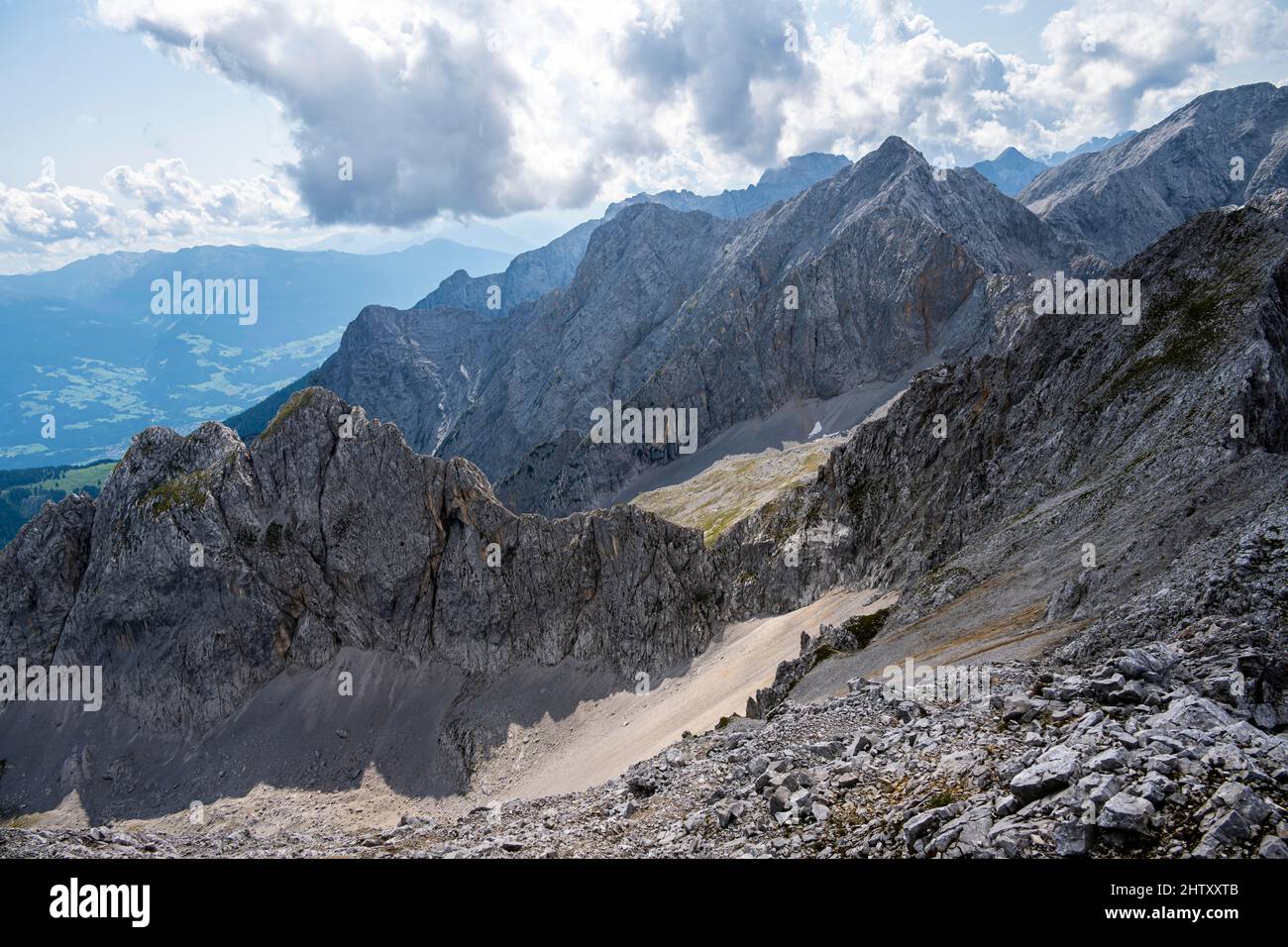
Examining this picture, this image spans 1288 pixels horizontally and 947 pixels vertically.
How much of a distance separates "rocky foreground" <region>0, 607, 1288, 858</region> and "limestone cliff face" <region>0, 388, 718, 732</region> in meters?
66.2

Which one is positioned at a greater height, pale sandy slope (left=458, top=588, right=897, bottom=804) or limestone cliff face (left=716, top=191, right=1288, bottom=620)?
limestone cliff face (left=716, top=191, right=1288, bottom=620)

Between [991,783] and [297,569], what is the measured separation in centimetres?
10095

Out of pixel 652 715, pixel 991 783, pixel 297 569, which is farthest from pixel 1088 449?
pixel 297 569

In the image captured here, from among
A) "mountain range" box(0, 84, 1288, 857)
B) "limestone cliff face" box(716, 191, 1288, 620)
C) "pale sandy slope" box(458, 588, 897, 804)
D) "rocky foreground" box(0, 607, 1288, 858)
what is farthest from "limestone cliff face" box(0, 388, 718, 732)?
"rocky foreground" box(0, 607, 1288, 858)

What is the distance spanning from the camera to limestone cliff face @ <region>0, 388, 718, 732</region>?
9531 centimetres

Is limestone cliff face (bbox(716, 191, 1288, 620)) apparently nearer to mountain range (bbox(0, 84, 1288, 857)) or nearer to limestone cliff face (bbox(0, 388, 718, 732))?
mountain range (bbox(0, 84, 1288, 857))

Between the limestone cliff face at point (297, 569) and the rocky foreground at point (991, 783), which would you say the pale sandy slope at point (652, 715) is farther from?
the rocky foreground at point (991, 783)

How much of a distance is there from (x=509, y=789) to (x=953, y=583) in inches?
2004

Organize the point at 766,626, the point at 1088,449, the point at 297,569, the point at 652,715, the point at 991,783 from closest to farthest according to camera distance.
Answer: the point at 991,783 → the point at 1088,449 → the point at 652,715 → the point at 766,626 → the point at 297,569

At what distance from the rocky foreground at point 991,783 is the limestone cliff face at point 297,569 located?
6619 cm

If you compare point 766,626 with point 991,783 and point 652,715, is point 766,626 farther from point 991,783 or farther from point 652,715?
point 991,783

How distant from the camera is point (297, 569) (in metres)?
100
